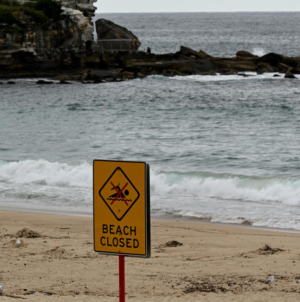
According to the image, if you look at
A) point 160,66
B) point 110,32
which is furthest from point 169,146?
point 110,32

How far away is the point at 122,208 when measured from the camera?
4.01 m

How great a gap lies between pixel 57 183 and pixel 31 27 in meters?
40.8

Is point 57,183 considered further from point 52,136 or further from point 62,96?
point 62,96

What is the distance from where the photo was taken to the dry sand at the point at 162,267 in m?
6.58

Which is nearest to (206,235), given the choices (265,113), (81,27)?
(265,113)

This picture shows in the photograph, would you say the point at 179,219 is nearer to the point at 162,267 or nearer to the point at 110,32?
the point at 162,267

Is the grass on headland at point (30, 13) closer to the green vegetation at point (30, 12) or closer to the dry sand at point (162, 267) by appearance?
the green vegetation at point (30, 12)

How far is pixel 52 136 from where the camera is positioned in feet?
80.9

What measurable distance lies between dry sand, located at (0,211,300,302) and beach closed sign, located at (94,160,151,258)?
2389 millimetres

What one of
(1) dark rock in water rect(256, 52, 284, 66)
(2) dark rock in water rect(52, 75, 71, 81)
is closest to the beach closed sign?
(2) dark rock in water rect(52, 75, 71, 81)

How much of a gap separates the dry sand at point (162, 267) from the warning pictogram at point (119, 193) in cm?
253

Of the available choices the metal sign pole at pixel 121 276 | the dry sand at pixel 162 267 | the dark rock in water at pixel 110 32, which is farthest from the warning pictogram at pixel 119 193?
the dark rock in water at pixel 110 32

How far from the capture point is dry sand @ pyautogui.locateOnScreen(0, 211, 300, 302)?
6.58m

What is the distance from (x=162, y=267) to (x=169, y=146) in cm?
1411
